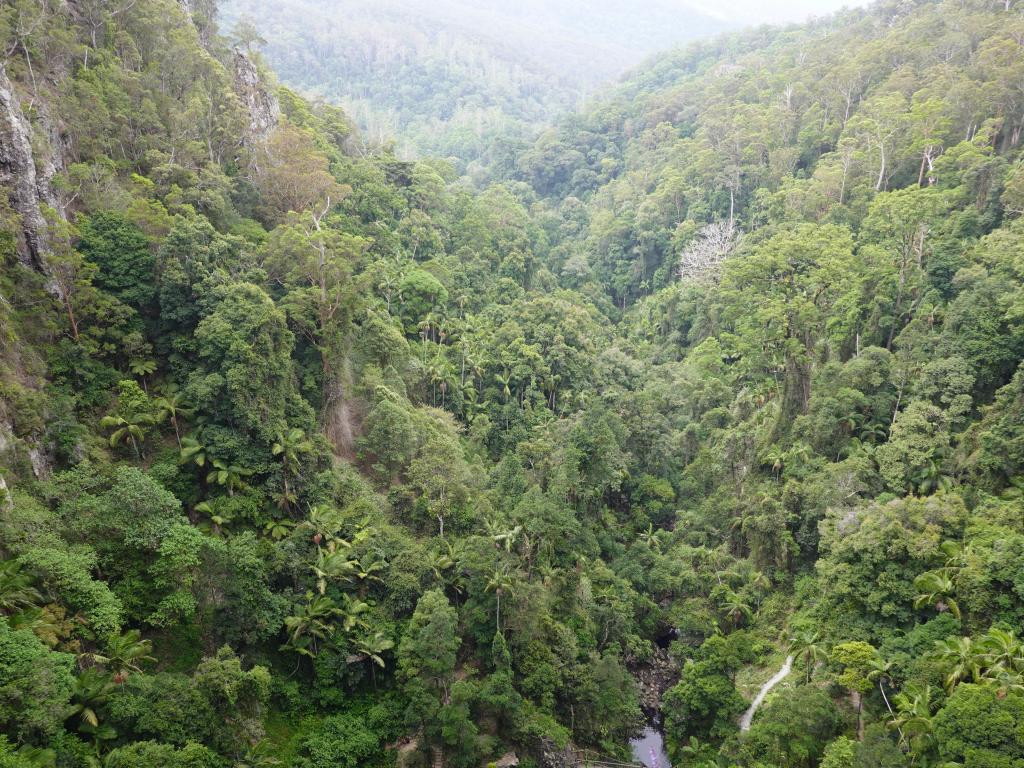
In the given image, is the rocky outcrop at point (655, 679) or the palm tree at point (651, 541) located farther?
the palm tree at point (651, 541)

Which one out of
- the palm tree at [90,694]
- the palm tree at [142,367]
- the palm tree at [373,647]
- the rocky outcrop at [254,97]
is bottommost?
the palm tree at [373,647]

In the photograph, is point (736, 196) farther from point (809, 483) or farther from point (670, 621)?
point (670, 621)

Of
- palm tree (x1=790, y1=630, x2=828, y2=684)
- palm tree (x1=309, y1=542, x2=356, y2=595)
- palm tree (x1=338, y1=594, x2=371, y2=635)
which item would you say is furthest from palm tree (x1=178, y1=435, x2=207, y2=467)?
palm tree (x1=790, y1=630, x2=828, y2=684)

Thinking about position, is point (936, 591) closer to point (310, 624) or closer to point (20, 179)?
point (310, 624)

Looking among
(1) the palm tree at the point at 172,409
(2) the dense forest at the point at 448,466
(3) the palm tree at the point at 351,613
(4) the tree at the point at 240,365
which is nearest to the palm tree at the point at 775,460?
(2) the dense forest at the point at 448,466

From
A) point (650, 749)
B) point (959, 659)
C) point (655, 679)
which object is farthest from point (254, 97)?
point (959, 659)

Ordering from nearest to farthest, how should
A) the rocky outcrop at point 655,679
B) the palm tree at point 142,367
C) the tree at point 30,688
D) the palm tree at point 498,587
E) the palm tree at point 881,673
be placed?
the tree at point 30,688, the palm tree at point 881,673, the palm tree at point 142,367, the palm tree at point 498,587, the rocky outcrop at point 655,679

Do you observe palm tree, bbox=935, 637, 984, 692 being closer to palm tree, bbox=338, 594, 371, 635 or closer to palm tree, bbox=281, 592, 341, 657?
palm tree, bbox=338, 594, 371, 635

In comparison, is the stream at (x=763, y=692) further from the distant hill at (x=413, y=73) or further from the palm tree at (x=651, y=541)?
the distant hill at (x=413, y=73)
